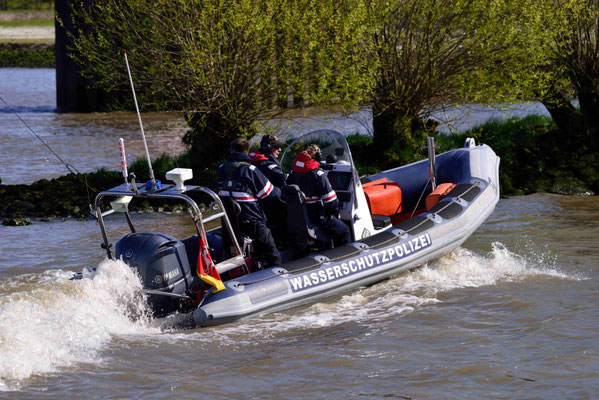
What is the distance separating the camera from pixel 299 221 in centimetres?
795

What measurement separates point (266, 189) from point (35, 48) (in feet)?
142

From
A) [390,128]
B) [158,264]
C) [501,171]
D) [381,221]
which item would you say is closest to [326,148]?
[381,221]

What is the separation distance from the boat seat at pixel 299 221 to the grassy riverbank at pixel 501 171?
528 cm

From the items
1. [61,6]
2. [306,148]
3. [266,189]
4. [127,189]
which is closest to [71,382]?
[127,189]

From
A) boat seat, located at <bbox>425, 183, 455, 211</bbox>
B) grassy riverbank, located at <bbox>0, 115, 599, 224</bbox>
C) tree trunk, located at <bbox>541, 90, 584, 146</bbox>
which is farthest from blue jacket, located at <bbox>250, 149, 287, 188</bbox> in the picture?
tree trunk, located at <bbox>541, 90, 584, 146</bbox>

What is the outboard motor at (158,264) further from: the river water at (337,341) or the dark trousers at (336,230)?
the dark trousers at (336,230)

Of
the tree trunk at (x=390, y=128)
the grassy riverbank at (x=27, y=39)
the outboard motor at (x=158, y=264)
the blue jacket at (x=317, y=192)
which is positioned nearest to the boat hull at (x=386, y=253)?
the outboard motor at (x=158, y=264)

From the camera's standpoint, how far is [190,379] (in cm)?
623

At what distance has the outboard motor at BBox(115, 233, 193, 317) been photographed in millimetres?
6910

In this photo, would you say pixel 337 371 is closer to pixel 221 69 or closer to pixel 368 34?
pixel 221 69

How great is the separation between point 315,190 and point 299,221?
317mm

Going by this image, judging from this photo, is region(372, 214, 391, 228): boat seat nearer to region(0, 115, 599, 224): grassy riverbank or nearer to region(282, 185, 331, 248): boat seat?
region(282, 185, 331, 248): boat seat

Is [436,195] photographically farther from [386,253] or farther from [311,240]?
[311,240]

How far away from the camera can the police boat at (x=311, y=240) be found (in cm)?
702
